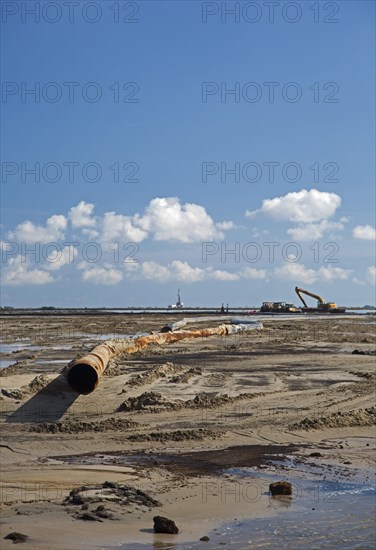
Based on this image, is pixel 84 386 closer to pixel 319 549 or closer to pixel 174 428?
pixel 174 428

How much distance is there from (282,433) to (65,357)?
13.8 meters

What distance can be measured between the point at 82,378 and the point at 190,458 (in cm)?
515

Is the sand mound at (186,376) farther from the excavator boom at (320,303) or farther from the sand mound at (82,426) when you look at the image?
the excavator boom at (320,303)

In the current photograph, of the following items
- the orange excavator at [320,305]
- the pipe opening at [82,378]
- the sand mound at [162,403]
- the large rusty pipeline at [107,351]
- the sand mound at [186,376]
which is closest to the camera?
the sand mound at [162,403]

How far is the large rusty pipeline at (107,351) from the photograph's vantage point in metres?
13.9

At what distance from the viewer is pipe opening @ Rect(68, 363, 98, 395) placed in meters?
13.7

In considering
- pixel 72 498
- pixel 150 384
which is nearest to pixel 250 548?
pixel 72 498

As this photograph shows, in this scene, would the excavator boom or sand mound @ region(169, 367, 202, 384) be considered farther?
the excavator boom

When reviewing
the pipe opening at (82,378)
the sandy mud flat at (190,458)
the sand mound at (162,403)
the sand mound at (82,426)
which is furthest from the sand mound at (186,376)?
the sand mound at (82,426)

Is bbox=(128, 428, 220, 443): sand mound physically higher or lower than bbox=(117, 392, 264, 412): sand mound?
lower

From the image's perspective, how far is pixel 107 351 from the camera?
65.6 feet

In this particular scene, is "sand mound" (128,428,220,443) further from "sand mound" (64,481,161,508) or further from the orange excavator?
the orange excavator

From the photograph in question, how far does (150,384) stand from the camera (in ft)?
51.5

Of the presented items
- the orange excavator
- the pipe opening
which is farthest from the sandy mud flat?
the orange excavator
